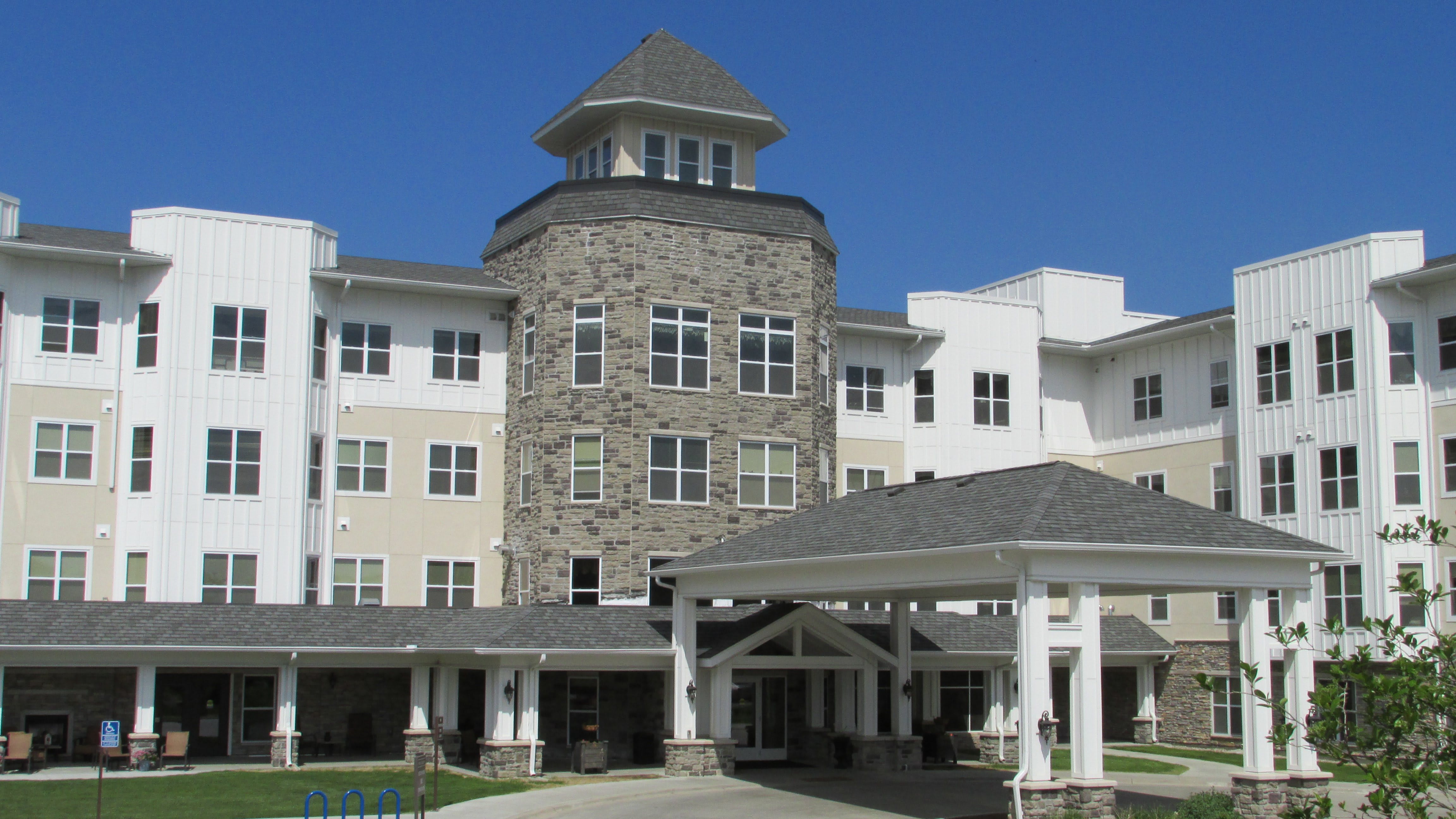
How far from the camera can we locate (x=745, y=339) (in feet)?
115

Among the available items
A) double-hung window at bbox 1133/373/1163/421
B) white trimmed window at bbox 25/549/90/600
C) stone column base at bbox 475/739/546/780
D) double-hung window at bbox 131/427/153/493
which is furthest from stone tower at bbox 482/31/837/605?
double-hung window at bbox 1133/373/1163/421

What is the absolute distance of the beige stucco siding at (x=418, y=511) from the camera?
35000 millimetres

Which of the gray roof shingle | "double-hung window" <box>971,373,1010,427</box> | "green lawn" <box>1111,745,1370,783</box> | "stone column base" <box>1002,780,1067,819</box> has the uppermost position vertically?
"double-hung window" <box>971,373,1010,427</box>

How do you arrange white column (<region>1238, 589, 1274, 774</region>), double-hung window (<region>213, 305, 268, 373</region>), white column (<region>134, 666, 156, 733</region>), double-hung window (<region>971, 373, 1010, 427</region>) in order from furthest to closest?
double-hung window (<region>971, 373, 1010, 427</region>) → double-hung window (<region>213, 305, 268, 373</region>) → white column (<region>134, 666, 156, 733</region>) → white column (<region>1238, 589, 1274, 774</region>)

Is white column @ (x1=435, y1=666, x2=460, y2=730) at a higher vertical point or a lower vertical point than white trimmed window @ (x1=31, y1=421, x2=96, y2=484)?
lower

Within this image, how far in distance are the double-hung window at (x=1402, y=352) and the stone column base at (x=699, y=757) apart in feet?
59.5

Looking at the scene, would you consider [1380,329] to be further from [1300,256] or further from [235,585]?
[235,585]

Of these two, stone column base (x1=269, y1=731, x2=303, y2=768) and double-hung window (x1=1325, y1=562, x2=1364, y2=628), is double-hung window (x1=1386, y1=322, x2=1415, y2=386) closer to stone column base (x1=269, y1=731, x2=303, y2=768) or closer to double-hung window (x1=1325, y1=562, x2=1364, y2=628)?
double-hung window (x1=1325, y1=562, x2=1364, y2=628)

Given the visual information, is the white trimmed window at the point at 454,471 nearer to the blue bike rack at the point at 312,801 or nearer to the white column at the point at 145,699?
the white column at the point at 145,699

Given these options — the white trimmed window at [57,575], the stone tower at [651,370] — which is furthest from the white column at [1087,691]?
the white trimmed window at [57,575]

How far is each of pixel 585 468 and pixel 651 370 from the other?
279 cm

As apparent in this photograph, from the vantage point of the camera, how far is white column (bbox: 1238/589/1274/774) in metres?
20.8

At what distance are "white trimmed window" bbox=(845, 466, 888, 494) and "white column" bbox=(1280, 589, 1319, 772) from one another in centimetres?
1857

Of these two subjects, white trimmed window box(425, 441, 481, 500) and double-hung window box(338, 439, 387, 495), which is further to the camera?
white trimmed window box(425, 441, 481, 500)
